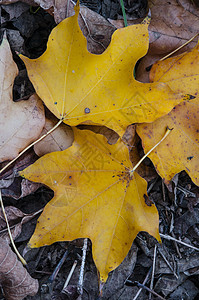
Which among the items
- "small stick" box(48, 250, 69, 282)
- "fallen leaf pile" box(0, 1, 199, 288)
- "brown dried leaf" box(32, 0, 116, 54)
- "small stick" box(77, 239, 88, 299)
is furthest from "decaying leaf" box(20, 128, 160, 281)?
"brown dried leaf" box(32, 0, 116, 54)

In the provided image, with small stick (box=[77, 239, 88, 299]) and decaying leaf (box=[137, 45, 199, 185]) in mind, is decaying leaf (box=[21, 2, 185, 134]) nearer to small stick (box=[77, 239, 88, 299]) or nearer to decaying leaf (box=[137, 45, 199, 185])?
decaying leaf (box=[137, 45, 199, 185])

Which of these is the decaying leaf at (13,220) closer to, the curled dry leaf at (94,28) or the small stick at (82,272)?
the small stick at (82,272)

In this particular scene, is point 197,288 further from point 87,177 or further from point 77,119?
point 77,119

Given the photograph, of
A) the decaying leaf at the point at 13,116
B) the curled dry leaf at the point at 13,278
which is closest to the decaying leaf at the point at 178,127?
the decaying leaf at the point at 13,116

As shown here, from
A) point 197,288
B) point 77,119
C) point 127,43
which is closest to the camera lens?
point 127,43

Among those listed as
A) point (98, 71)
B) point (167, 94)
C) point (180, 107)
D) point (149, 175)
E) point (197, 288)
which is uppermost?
point (98, 71)


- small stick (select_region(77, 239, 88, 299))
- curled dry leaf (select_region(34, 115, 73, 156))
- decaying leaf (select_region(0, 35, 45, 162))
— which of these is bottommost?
small stick (select_region(77, 239, 88, 299))

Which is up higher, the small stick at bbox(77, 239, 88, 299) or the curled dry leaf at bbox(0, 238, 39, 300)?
the curled dry leaf at bbox(0, 238, 39, 300)

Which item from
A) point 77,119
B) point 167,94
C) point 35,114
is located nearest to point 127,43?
point 167,94
